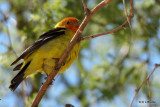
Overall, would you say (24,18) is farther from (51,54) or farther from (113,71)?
(51,54)

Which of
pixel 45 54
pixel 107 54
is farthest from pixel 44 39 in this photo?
pixel 107 54

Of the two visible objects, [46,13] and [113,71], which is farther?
[113,71]

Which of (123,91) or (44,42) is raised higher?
(123,91)

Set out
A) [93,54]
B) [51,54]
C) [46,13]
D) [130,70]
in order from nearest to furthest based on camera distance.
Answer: [51,54] → [46,13] → [130,70] → [93,54]

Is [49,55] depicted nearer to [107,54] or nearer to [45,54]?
[45,54]

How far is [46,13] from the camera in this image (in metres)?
6.10

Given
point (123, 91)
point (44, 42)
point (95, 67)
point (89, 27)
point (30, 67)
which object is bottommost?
point (30, 67)

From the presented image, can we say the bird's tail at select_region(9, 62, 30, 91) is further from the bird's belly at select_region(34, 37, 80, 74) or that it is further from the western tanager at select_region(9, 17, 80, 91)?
the bird's belly at select_region(34, 37, 80, 74)

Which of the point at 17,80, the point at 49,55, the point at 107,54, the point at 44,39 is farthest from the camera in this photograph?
the point at 107,54

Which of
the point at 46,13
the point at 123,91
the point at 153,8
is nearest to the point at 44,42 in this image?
the point at 46,13

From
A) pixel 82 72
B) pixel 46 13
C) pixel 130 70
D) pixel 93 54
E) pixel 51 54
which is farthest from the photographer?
pixel 93 54

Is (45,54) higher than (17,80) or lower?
higher

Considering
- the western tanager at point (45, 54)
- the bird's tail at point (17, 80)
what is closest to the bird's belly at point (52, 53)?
the western tanager at point (45, 54)

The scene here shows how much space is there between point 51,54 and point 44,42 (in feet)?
0.98
